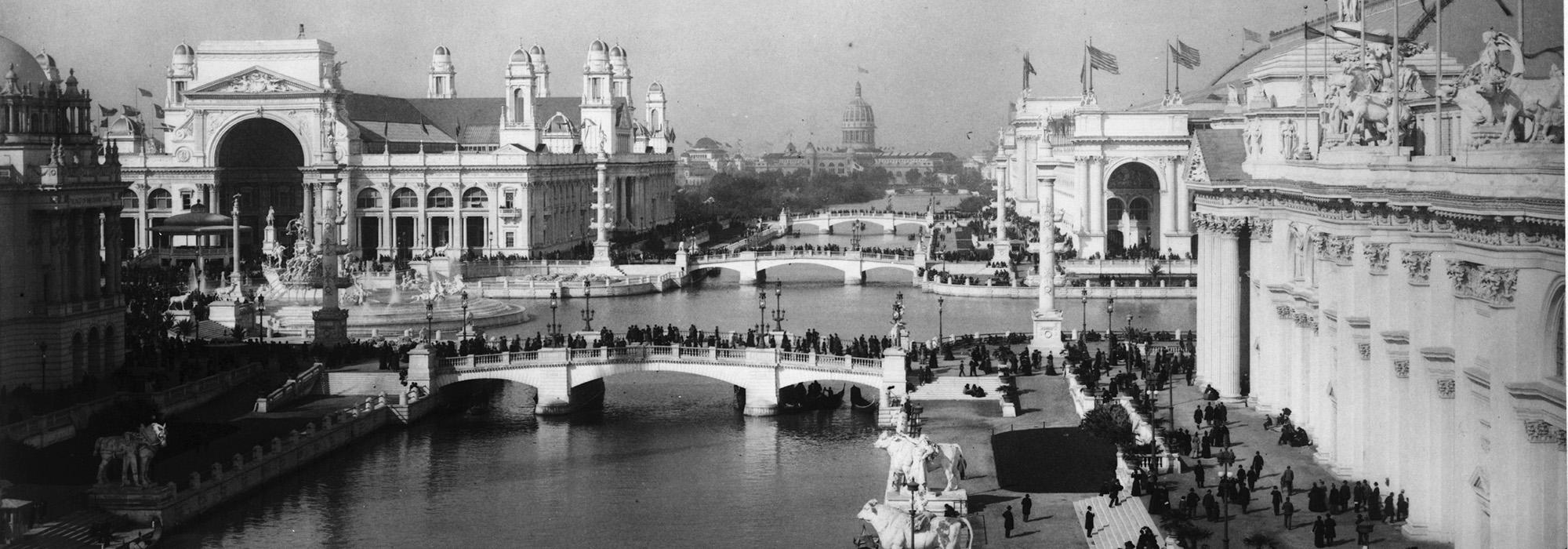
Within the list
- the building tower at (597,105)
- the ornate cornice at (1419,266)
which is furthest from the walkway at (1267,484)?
the building tower at (597,105)

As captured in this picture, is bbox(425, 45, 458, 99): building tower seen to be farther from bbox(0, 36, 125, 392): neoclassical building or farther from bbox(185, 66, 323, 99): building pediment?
bbox(0, 36, 125, 392): neoclassical building

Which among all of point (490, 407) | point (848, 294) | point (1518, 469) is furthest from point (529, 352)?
point (848, 294)

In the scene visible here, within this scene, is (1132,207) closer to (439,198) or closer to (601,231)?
(601,231)

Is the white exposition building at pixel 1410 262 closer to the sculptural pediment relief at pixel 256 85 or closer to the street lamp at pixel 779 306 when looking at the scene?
the street lamp at pixel 779 306

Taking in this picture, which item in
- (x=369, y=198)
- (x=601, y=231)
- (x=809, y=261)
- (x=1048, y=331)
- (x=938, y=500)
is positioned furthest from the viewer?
(x=369, y=198)

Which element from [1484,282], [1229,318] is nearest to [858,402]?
[1229,318]
